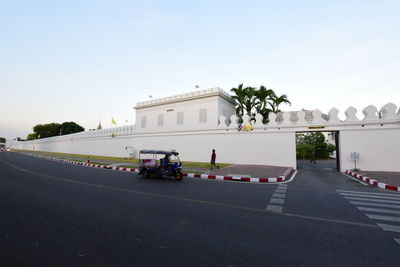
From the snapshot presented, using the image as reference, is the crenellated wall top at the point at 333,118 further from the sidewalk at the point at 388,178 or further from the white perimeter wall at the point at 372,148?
the sidewalk at the point at 388,178

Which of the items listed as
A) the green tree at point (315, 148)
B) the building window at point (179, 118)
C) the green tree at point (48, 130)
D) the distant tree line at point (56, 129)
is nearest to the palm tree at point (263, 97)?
the building window at point (179, 118)

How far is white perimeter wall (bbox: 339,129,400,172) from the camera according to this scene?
14.5m

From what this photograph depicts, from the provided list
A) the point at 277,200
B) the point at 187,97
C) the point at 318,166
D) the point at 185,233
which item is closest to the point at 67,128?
the point at 187,97

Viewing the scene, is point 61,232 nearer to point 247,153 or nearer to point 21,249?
point 21,249

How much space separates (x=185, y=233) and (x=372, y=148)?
1731 centimetres

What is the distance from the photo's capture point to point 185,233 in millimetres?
3793

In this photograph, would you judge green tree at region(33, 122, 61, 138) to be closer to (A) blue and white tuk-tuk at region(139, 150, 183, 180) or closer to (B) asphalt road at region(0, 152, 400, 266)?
Answer: (A) blue and white tuk-tuk at region(139, 150, 183, 180)

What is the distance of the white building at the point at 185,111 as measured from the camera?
22478mm

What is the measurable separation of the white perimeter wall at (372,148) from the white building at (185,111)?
38.1 ft

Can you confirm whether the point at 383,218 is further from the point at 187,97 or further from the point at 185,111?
the point at 187,97

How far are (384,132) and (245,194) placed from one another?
14142 millimetres

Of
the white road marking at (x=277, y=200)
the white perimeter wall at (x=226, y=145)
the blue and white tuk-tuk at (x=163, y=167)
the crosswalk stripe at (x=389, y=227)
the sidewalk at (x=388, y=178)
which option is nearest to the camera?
the crosswalk stripe at (x=389, y=227)

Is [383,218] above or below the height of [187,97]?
below

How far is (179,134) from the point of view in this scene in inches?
951
